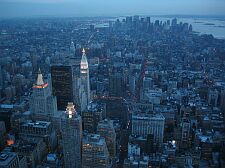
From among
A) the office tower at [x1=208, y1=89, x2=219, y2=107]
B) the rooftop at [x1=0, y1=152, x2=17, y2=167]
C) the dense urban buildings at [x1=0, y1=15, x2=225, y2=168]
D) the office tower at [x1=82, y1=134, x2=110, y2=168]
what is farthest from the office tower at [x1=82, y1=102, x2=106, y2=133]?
the office tower at [x1=208, y1=89, x2=219, y2=107]

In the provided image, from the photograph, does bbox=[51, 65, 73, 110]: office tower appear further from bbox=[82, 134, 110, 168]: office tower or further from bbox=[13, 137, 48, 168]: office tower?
bbox=[82, 134, 110, 168]: office tower

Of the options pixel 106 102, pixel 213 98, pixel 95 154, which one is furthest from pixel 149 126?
pixel 213 98

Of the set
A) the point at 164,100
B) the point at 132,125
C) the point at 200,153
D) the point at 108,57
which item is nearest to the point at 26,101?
the point at 132,125

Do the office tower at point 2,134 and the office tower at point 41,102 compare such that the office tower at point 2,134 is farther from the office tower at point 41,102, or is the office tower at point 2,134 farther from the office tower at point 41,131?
the office tower at point 41,102

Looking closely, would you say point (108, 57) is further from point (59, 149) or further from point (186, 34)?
point (59, 149)

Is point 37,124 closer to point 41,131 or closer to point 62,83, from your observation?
point 41,131
